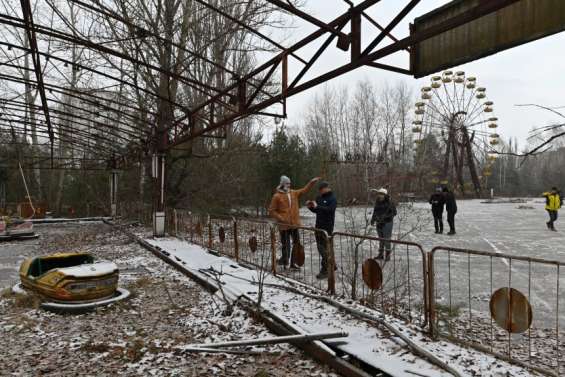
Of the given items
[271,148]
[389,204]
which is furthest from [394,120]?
[389,204]

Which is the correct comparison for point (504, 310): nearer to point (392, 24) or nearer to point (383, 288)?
point (383, 288)

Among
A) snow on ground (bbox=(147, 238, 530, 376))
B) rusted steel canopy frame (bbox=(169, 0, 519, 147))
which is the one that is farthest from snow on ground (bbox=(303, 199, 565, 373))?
rusted steel canopy frame (bbox=(169, 0, 519, 147))

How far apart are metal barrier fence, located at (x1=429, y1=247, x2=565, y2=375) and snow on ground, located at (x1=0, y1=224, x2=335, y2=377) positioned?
1.62m

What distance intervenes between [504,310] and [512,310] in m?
0.08

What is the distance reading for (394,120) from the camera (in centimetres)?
5016

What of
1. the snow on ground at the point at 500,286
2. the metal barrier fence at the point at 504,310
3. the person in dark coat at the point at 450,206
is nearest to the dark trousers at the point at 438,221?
the person in dark coat at the point at 450,206

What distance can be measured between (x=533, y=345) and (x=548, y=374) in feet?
4.24

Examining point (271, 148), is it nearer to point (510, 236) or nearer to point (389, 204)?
point (510, 236)

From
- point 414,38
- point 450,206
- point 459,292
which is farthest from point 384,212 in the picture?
point 450,206

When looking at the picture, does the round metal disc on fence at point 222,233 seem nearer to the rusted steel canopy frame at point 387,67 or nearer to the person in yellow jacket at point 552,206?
the rusted steel canopy frame at point 387,67

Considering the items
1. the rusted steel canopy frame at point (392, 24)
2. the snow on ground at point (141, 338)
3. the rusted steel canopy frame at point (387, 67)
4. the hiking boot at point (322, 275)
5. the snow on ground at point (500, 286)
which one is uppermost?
the rusted steel canopy frame at point (392, 24)

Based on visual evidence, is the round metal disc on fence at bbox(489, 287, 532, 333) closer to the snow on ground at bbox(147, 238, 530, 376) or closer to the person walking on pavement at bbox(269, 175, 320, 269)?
the snow on ground at bbox(147, 238, 530, 376)

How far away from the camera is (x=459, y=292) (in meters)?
6.52

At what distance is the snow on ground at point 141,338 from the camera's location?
391cm
